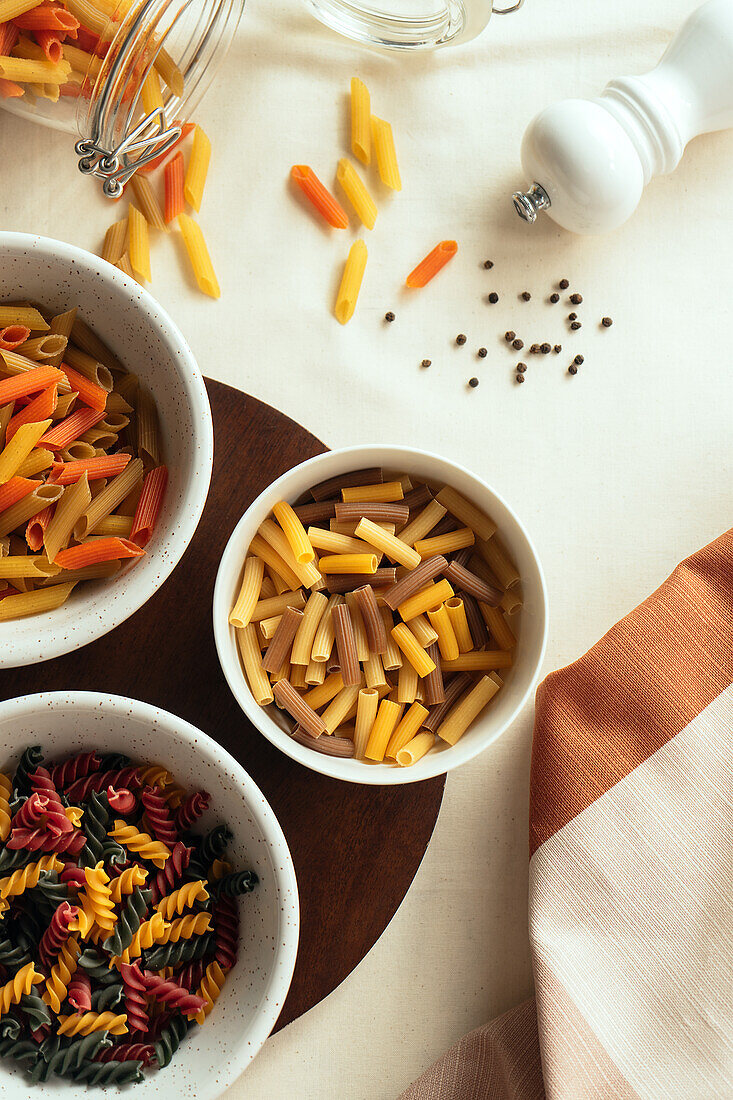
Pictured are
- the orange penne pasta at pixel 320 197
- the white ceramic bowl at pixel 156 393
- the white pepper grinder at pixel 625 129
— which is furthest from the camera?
the orange penne pasta at pixel 320 197

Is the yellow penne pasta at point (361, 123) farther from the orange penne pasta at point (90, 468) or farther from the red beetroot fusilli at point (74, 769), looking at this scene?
the red beetroot fusilli at point (74, 769)

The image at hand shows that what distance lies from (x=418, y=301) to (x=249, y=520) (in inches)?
21.9

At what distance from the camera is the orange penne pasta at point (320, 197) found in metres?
1.44

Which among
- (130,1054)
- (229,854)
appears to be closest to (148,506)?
(229,854)

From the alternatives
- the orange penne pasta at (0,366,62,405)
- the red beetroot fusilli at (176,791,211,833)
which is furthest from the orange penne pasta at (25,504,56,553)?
the red beetroot fusilli at (176,791,211,833)

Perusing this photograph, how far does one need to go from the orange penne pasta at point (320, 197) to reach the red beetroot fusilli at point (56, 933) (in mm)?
1080

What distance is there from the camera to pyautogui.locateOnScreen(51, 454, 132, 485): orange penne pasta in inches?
42.4

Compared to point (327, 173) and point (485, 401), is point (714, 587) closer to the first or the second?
point (485, 401)

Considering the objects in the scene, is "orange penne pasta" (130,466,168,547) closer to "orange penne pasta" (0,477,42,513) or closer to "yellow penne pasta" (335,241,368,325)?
"orange penne pasta" (0,477,42,513)

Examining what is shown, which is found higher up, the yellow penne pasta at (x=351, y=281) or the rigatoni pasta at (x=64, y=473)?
the yellow penne pasta at (x=351, y=281)

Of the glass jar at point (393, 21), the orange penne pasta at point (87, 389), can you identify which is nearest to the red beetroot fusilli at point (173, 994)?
the orange penne pasta at point (87, 389)

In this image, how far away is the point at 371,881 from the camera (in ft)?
4.12

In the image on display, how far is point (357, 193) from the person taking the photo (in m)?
1.45

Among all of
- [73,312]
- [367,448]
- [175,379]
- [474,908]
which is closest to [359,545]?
[367,448]
